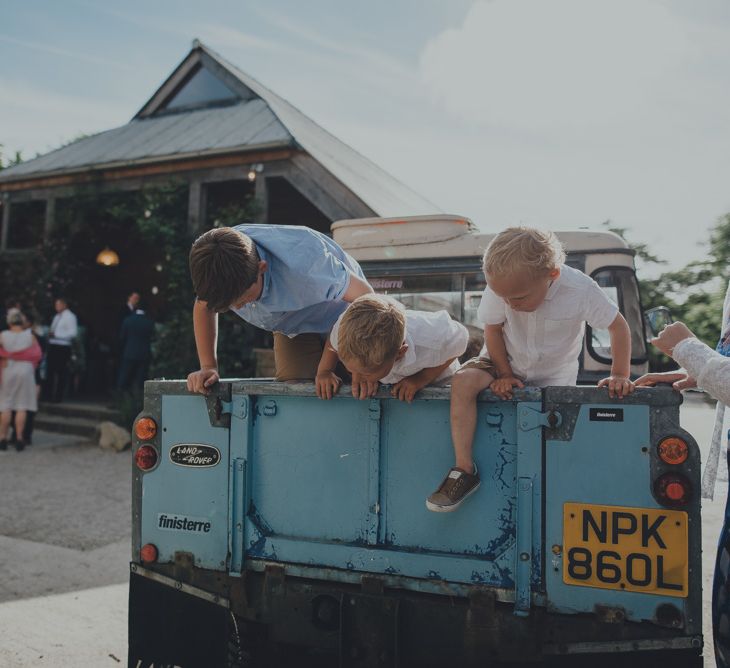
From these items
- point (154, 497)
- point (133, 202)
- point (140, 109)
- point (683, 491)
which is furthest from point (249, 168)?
point (683, 491)

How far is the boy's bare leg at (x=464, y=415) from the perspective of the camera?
7.50 feet

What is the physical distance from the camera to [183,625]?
8.52 ft

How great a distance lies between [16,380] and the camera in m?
8.89

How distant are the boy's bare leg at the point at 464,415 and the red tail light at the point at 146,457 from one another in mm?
1275

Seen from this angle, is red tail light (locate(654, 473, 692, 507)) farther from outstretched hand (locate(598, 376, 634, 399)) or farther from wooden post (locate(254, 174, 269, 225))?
wooden post (locate(254, 174, 269, 225))

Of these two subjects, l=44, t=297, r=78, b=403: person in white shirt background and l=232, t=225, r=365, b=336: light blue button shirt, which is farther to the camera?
l=44, t=297, r=78, b=403: person in white shirt background

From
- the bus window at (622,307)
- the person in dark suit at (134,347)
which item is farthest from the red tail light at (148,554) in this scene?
the person in dark suit at (134,347)

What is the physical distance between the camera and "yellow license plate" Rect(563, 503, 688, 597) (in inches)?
82.0

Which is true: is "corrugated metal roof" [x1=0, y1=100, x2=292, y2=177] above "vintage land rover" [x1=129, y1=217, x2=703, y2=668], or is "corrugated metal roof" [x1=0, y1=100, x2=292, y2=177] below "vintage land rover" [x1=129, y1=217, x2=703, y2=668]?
above

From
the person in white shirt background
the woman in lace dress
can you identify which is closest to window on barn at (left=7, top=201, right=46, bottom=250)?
the person in white shirt background

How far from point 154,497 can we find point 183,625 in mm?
523

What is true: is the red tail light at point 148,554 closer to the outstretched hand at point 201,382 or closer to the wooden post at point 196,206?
the outstretched hand at point 201,382

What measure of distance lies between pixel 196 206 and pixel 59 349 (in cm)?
362

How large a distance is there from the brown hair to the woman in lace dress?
754cm
